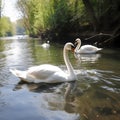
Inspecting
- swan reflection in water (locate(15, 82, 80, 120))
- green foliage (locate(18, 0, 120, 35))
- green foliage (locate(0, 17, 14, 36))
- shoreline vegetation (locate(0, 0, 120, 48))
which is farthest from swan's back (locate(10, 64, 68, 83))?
green foliage (locate(0, 17, 14, 36))

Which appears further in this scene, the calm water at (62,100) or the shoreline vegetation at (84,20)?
the shoreline vegetation at (84,20)

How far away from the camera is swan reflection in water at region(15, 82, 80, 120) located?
6.66 metres

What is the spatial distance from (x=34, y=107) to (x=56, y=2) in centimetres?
3104

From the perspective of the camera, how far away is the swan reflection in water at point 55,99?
6656 millimetres

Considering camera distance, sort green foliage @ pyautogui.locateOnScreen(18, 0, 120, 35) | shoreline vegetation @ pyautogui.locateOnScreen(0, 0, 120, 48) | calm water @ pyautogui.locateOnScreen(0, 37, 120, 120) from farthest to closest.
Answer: green foliage @ pyautogui.locateOnScreen(18, 0, 120, 35), shoreline vegetation @ pyautogui.locateOnScreen(0, 0, 120, 48), calm water @ pyautogui.locateOnScreen(0, 37, 120, 120)

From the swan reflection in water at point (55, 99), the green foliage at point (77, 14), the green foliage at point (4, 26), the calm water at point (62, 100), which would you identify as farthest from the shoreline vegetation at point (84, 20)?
the green foliage at point (4, 26)

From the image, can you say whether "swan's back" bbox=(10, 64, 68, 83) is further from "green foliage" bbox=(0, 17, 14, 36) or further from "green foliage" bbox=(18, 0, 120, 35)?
"green foliage" bbox=(0, 17, 14, 36)

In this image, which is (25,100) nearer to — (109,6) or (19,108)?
(19,108)

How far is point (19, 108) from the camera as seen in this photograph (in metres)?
7.16

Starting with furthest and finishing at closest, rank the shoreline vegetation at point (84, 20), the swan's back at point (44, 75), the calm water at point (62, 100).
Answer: the shoreline vegetation at point (84, 20)
the swan's back at point (44, 75)
the calm water at point (62, 100)

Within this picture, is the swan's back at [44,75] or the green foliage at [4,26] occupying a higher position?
the swan's back at [44,75]

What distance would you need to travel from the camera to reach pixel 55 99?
7887mm

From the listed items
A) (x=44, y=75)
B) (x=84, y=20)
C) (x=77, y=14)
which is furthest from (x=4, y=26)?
(x=44, y=75)

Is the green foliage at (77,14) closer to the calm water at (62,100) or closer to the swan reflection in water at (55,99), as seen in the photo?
the calm water at (62,100)
